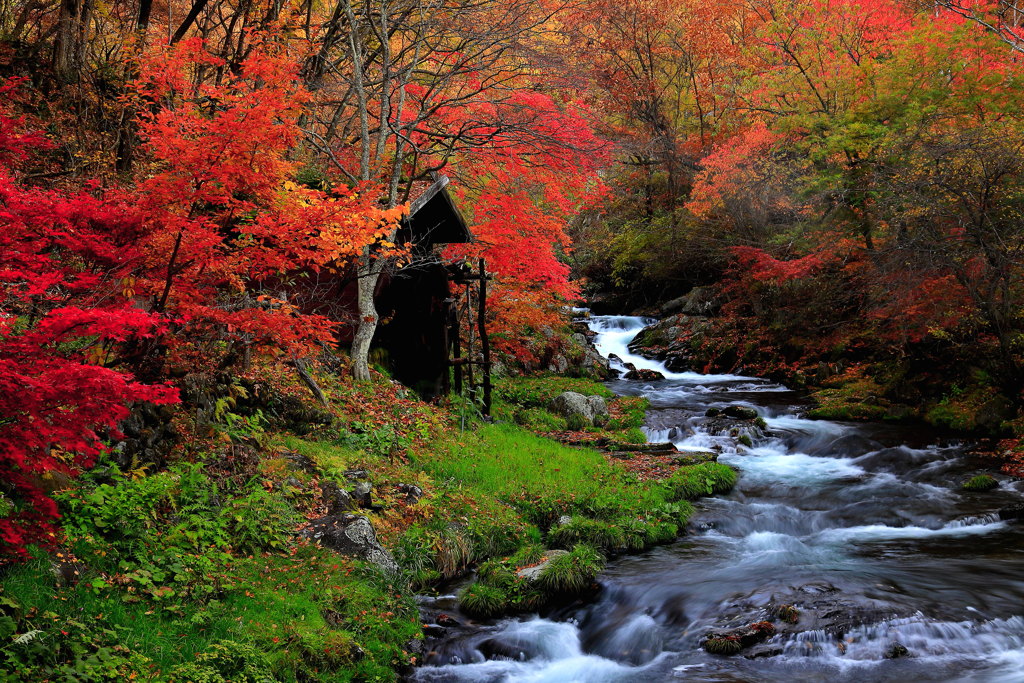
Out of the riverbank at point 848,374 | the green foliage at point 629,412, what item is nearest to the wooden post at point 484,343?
the green foliage at point 629,412

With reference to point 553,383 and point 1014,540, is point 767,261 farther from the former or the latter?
point 1014,540

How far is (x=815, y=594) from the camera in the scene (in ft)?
25.4

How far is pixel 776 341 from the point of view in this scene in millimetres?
23547

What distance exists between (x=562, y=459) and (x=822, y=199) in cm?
1356

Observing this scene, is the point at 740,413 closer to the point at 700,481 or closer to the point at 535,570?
the point at 700,481

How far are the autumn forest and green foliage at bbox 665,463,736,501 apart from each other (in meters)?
0.06

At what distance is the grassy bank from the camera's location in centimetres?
506

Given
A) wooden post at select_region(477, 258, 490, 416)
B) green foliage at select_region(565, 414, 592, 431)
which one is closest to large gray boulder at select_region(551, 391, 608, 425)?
green foliage at select_region(565, 414, 592, 431)

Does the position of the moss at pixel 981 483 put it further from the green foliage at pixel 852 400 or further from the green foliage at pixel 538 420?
the green foliage at pixel 538 420

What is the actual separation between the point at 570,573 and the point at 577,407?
8684mm

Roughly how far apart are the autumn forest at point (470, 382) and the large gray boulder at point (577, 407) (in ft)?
0.80

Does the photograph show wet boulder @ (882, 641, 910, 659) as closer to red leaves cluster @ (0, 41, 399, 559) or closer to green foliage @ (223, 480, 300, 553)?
green foliage @ (223, 480, 300, 553)

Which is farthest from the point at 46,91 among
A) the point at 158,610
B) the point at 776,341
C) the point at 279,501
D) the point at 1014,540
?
the point at 776,341

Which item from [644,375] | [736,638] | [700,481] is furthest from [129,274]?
[644,375]
